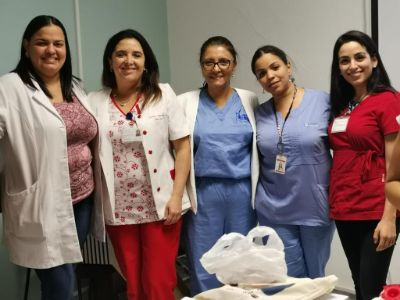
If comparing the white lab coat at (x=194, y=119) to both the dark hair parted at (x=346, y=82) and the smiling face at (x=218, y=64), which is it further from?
the dark hair parted at (x=346, y=82)

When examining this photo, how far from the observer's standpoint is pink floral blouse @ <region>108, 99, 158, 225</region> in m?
1.96

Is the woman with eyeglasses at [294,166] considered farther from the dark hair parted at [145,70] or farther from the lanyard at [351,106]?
the dark hair parted at [145,70]

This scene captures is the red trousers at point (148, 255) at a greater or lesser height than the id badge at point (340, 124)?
lesser

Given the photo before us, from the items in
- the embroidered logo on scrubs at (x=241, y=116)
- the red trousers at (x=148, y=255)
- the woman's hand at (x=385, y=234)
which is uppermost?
the embroidered logo on scrubs at (x=241, y=116)

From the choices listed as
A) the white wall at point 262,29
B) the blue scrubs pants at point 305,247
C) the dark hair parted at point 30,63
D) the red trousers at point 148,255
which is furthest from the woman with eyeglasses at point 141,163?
the white wall at point 262,29

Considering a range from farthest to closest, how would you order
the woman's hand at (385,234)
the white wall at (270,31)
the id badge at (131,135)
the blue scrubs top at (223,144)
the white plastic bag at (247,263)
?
the white wall at (270,31) → the blue scrubs top at (223,144) → the id badge at (131,135) → the woman's hand at (385,234) → the white plastic bag at (247,263)

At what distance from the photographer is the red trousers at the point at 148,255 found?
6.68 ft

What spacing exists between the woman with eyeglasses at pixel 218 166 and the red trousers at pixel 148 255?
130 mm

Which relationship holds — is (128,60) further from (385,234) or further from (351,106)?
(385,234)

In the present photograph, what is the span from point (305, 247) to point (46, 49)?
143 centimetres

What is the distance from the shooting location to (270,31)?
3057 mm

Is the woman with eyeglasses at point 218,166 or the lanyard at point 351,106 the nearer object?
the lanyard at point 351,106

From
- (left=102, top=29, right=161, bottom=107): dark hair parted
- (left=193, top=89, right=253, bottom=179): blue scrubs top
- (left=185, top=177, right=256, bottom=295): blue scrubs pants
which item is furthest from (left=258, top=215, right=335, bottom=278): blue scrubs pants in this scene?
(left=102, top=29, right=161, bottom=107): dark hair parted

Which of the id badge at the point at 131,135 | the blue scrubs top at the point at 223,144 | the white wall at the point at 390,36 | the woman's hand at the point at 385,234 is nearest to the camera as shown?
the woman's hand at the point at 385,234
